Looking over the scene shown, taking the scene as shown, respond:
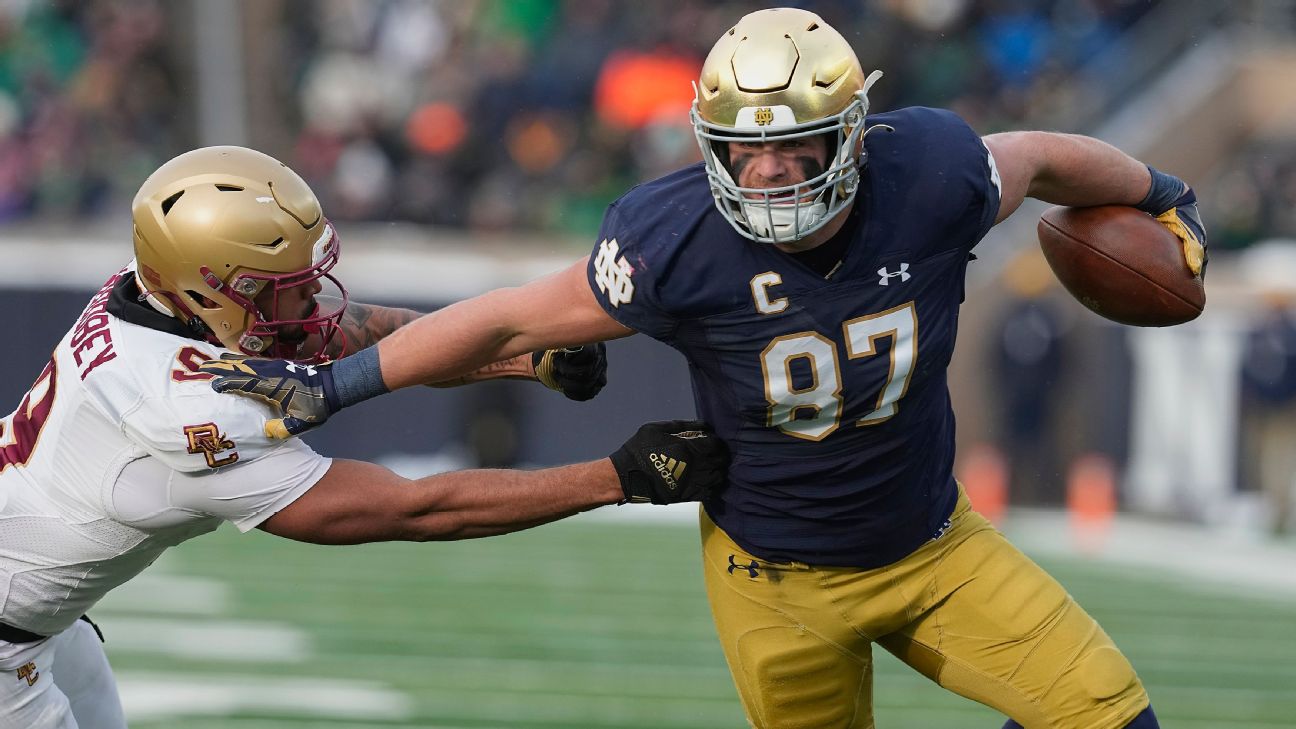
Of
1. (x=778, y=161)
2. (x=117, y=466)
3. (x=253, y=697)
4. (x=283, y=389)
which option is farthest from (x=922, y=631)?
(x=253, y=697)

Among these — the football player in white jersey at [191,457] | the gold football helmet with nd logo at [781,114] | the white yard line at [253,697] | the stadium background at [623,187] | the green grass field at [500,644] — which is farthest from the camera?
the stadium background at [623,187]

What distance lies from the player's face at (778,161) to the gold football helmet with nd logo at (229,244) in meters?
0.82

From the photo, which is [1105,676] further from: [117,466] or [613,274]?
[117,466]

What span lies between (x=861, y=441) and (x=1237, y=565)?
6.31 meters

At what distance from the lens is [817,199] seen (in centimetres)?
266

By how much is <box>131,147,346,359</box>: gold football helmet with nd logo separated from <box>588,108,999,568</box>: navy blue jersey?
0.58 meters

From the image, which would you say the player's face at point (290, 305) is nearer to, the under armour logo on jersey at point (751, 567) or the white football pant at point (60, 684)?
the white football pant at point (60, 684)

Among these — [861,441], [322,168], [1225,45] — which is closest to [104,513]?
[861,441]

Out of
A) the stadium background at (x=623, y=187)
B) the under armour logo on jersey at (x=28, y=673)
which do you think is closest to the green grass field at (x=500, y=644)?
the stadium background at (x=623, y=187)

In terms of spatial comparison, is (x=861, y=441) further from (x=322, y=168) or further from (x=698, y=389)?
(x=322, y=168)

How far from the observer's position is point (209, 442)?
8.93ft

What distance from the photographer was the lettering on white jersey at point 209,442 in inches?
107

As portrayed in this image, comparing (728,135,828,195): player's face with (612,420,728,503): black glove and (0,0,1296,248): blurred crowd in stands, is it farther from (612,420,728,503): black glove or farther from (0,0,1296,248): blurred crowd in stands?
(0,0,1296,248): blurred crowd in stands

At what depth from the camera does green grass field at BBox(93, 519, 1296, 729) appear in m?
4.89
